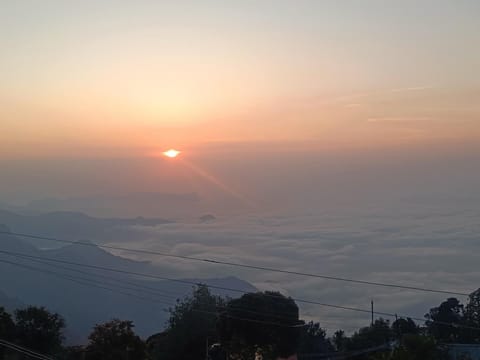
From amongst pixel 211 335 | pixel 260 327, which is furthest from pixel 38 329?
pixel 260 327

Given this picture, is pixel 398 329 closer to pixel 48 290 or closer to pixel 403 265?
pixel 403 265

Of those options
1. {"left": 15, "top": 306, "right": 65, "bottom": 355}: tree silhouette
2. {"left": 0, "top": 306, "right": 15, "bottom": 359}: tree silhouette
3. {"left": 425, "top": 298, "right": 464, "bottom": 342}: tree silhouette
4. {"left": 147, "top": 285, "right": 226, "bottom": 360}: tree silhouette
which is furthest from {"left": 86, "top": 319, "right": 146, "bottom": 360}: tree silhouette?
{"left": 425, "top": 298, "right": 464, "bottom": 342}: tree silhouette

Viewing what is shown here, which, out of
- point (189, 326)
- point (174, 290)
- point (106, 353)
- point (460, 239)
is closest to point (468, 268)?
point (460, 239)

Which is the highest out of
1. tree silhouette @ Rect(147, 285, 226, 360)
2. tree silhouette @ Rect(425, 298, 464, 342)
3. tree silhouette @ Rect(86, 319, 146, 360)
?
tree silhouette @ Rect(425, 298, 464, 342)

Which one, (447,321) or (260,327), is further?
(447,321)

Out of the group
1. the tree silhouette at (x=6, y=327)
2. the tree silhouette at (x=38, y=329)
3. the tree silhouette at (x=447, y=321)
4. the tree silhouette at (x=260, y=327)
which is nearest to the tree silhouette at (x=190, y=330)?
the tree silhouette at (x=260, y=327)

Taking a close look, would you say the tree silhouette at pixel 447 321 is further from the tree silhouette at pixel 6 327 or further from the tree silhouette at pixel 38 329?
the tree silhouette at pixel 6 327

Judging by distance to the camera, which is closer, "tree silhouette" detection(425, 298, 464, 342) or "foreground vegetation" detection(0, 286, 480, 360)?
"foreground vegetation" detection(0, 286, 480, 360)

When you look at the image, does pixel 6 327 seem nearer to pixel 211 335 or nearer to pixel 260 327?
pixel 211 335

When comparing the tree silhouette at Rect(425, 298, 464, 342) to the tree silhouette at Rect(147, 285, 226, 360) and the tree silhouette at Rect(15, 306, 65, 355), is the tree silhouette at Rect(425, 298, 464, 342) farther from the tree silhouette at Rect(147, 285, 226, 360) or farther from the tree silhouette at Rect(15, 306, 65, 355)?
the tree silhouette at Rect(15, 306, 65, 355)
